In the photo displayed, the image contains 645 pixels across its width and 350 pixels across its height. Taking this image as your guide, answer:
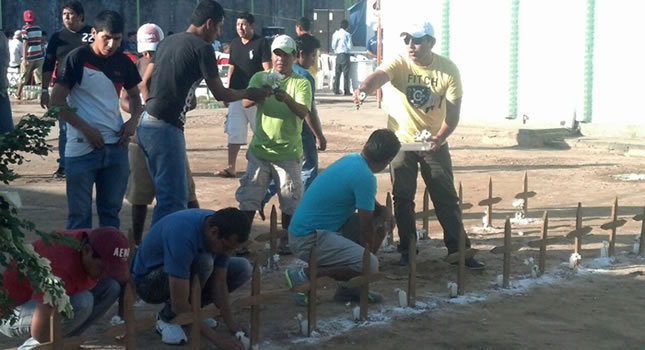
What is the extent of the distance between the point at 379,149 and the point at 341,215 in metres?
0.51

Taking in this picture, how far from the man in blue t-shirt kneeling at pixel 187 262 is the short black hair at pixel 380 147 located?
133cm

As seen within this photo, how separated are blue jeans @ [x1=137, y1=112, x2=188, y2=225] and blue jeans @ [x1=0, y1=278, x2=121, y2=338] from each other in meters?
1.45

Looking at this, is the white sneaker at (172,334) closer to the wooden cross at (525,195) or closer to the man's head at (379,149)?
the man's head at (379,149)

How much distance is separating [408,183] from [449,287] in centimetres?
120

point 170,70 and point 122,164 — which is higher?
point 170,70

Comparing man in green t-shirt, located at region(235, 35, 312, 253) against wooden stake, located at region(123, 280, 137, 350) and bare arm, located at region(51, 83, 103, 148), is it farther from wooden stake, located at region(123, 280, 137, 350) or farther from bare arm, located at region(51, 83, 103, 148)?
wooden stake, located at region(123, 280, 137, 350)

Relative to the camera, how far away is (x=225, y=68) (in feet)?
86.5

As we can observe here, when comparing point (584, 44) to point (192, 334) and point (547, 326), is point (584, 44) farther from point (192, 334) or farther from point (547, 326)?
point (192, 334)

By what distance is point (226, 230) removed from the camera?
5.70 m

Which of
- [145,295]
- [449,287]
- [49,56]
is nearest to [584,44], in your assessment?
[49,56]

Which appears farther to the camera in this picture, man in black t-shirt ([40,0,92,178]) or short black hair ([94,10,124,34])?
man in black t-shirt ([40,0,92,178])

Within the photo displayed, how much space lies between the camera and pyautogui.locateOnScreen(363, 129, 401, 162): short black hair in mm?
6844

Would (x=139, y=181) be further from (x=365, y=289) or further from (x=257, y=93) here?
(x=365, y=289)

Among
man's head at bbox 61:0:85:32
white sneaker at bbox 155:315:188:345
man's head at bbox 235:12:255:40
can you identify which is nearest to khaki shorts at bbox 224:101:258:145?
man's head at bbox 235:12:255:40
